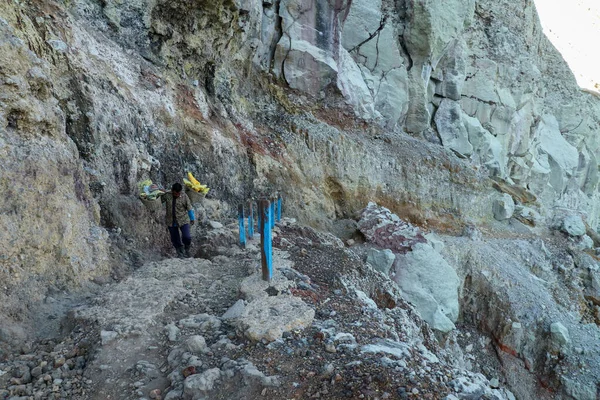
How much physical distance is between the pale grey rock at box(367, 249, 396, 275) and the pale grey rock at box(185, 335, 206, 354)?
645 cm

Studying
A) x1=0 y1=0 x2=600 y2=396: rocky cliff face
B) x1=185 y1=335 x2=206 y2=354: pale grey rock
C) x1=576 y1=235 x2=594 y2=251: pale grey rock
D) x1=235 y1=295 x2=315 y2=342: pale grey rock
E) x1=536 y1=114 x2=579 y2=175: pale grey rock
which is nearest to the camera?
x1=185 y1=335 x2=206 y2=354: pale grey rock

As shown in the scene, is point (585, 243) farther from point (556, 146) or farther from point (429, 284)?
point (429, 284)

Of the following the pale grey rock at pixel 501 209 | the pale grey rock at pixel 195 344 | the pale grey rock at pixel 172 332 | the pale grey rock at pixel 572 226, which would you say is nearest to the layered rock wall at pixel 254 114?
the pale grey rock at pixel 501 209

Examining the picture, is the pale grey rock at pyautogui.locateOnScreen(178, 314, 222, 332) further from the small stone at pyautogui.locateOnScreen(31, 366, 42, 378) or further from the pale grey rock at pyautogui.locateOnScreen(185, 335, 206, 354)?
the small stone at pyautogui.locateOnScreen(31, 366, 42, 378)

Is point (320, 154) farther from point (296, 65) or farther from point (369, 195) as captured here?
point (296, 65)

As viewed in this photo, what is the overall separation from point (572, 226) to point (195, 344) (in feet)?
75.1

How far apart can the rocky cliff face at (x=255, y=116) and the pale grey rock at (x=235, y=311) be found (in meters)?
1.91

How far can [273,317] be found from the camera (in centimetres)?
358

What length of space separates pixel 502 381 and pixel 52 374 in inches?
443

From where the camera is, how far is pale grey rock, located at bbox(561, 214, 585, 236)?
1995 centimetres

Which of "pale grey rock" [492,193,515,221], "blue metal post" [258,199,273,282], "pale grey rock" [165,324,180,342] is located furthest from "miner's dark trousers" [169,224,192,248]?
"pale grey rock" [492,193,515,221]

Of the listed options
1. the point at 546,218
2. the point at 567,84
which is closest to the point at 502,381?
the point at 546,218

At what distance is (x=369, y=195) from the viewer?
45.1 ft

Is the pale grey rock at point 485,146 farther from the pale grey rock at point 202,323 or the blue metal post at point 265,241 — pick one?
the pale grey rock at point 202,323
